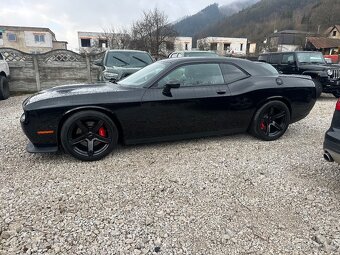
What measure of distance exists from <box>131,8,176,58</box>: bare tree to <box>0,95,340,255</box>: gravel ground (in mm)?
18567

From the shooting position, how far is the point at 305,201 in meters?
2.67

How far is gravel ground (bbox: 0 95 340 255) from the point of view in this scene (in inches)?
81.8

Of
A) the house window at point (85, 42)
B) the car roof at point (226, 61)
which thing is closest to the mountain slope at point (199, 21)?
the house window at point (85, 42)

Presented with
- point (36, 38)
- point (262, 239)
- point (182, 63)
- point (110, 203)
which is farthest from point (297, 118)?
point (36, 38)

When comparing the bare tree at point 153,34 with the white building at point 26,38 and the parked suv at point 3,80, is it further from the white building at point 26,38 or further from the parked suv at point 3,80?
the white building at point 26,38

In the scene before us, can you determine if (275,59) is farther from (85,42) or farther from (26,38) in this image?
(26,38)

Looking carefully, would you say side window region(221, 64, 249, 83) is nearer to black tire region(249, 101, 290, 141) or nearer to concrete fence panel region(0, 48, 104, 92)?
black tire region(249, 101, 290, 141)

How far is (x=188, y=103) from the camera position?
3795 mm

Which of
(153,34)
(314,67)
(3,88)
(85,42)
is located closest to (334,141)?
(314,67)

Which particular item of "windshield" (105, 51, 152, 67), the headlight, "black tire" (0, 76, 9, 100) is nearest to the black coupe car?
the headlight

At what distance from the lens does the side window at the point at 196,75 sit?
3.84 meters

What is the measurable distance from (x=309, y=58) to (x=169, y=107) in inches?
333

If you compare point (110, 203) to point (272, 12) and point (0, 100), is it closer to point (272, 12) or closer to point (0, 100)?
point (0, 100)

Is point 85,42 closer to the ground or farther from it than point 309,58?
farther from it
